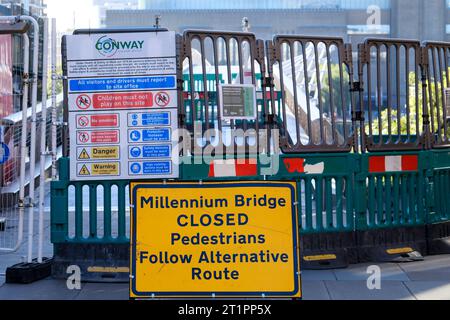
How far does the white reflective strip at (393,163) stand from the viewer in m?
8.88

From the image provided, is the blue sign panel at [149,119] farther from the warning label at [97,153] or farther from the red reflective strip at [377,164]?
the red reflective strip at [377,164]

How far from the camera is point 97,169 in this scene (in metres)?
7.89

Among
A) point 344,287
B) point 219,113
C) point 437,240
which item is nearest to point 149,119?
point 219,113

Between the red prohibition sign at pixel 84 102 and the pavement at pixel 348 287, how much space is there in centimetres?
171

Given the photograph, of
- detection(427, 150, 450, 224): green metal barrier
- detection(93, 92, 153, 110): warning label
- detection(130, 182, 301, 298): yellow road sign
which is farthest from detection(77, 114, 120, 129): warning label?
detection(427, 150, 450, 224): green metal barrier

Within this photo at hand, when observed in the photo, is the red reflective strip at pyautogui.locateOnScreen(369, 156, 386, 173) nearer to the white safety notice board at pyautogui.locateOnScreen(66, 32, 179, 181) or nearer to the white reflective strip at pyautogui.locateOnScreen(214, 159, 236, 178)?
the white reflective strip at pyautogui.locateOnScreen(214, 159, 236, 178)

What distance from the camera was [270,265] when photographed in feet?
19.5

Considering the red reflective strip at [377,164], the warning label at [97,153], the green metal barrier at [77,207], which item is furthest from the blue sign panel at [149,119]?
the red reflective strip at [377,164]

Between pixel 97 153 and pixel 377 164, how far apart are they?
10.6 ft

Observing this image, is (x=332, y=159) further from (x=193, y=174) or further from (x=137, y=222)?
(x=137, y=222)

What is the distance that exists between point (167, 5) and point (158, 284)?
284 ft

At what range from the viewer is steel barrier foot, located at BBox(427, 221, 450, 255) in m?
9.17

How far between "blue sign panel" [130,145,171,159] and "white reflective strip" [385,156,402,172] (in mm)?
2681
